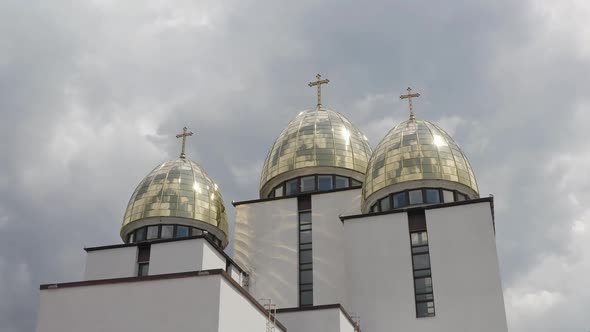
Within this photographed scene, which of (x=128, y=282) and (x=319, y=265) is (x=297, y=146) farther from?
(x=128, y=282)

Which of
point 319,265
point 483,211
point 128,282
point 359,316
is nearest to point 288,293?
point 319,265

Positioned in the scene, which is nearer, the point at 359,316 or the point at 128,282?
the point at 128,282

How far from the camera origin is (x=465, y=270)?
63.5 feet

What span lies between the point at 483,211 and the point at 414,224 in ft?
6.91

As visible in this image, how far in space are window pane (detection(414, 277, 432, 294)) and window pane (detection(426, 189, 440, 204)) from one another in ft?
9.31

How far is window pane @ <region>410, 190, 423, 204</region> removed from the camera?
70.4ft

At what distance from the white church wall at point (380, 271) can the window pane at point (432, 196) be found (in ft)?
4.20

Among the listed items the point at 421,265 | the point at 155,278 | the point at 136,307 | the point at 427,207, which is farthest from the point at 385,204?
the point at 136,307

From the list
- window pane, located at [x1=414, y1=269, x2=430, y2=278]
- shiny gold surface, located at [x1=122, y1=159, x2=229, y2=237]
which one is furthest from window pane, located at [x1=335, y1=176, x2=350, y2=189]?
window pane, located at [x1=414, y1=269, x2=430, y2=278]

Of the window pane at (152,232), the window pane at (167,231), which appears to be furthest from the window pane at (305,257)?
the window pane at (152,232)

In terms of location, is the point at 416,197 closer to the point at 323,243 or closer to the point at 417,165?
the point at 417,165

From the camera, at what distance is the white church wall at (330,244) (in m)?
21.7

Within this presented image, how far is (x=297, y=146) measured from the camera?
25.9 m

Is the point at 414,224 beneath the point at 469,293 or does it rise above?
above
